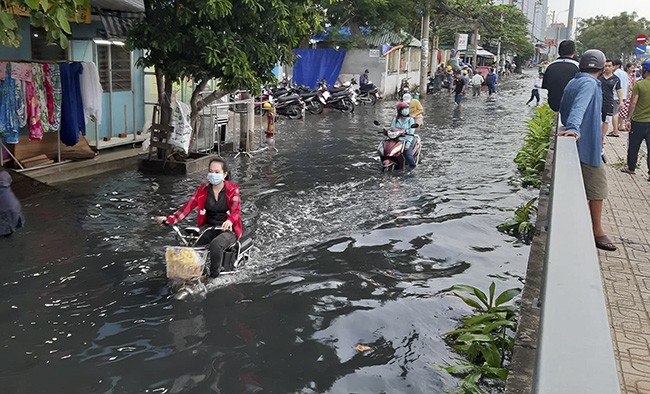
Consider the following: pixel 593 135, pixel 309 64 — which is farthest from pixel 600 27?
pixel 593 135

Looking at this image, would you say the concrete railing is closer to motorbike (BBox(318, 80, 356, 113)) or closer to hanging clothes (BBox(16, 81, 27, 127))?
hanging clothes (BBox(16, 81, 27, 127))

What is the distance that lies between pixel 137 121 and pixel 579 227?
1230 centimetres

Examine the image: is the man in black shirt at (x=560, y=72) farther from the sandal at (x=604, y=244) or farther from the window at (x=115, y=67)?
the window at (x=115, y=67)

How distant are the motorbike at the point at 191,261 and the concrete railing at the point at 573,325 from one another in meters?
3.92

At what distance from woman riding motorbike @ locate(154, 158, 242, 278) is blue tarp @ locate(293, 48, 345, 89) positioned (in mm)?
25046

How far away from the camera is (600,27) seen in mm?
63281

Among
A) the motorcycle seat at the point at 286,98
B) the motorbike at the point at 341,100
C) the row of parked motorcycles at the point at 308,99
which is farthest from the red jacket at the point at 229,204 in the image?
the motorbike at the point at 341,100

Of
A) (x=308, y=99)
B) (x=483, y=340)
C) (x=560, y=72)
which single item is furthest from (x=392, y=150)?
(x=308, y=99)

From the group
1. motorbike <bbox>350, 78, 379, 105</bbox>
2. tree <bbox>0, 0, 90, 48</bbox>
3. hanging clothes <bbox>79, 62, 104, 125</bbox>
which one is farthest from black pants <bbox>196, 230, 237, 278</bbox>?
motorbike <bbox>350, 78, 379, 105</bbox>

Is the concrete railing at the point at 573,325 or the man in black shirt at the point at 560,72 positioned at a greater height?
the man in black shirt at the point at 560,72

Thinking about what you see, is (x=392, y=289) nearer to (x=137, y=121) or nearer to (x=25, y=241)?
(x=25, y=241)

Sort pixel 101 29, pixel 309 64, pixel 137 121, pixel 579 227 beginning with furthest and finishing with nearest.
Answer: pixel 309 64 < pixel 137 121 < pixel 101 29 < pixel 579 227

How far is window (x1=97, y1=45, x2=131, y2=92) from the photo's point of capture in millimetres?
12555

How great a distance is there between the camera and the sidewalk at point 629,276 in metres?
3.97
